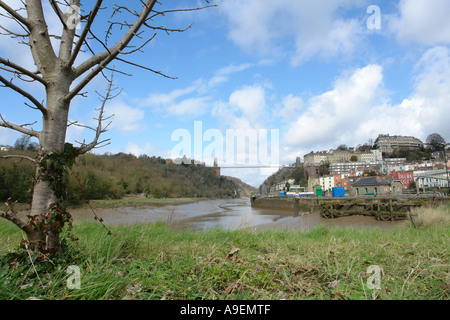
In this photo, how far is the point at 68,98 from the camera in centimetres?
266

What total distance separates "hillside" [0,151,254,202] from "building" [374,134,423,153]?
98802mm

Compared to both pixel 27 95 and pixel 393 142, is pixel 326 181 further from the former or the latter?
pixel 27 95

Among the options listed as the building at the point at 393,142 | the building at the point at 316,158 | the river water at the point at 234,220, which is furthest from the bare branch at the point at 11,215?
the building at the point at 393,142

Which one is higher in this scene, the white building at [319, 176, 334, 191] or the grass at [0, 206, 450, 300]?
the white building at [319, 176, 334, 191]

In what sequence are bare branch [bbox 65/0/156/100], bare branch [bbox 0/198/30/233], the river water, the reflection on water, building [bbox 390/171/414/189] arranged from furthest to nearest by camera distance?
building [bbox 390/171/414/189], the river water, the reflection on water, bare branch [bbox 65/0/156/100], bare branch [bbox 0/198/30/233]

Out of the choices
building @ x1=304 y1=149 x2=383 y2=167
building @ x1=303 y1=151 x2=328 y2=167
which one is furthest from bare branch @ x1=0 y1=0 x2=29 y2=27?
building @ x1=303 y1=151 x2=328 y2=167

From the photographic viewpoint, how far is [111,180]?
4947cm

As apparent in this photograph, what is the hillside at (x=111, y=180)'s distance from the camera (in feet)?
88.7

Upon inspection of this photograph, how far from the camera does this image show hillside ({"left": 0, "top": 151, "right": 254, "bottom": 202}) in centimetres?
2705

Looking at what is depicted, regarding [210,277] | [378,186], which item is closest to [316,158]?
[378,186]

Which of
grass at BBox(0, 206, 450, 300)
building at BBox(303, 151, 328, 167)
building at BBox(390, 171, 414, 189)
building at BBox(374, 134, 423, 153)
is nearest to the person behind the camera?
grass at BBox(0, 206, 450, 300)

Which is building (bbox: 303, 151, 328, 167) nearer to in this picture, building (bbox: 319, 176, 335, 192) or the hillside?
building (bbox: 319, 176, 335, 192)

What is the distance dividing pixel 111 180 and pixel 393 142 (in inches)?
6517
